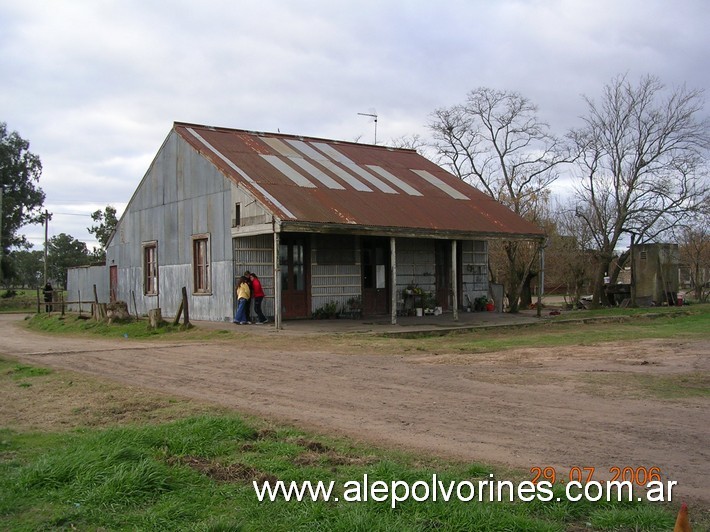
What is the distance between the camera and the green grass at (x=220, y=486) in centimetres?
481

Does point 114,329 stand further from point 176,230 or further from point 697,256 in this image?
point 697,256

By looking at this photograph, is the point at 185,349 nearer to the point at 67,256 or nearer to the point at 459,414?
the point at 459,414

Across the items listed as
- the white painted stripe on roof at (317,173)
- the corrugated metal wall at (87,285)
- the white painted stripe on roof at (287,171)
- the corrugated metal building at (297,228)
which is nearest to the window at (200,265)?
the corrugated metal building at (297,228)

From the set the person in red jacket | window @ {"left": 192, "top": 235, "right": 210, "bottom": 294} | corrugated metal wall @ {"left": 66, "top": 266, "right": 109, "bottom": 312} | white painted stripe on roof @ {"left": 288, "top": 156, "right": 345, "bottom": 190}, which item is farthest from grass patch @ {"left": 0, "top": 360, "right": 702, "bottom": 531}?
corrugated metal wall @ {"left": 66, "top": 266, "right": 109, "bottom": 312}

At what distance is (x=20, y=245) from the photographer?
61156 mm

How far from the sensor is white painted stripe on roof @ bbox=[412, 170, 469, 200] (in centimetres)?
2648

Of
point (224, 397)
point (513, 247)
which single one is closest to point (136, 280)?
point (513, 247)

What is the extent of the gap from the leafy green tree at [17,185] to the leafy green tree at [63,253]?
18.5 meters

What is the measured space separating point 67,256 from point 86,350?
68.8 metres

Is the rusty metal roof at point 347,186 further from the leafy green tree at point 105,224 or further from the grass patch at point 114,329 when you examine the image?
the leafy green tree at point 105,224

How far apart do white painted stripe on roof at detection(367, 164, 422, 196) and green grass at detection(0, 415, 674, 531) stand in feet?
60.5
